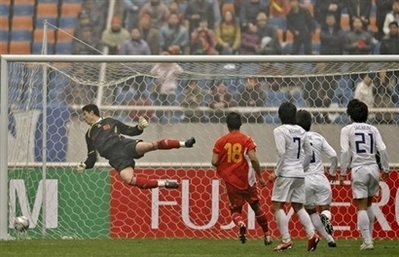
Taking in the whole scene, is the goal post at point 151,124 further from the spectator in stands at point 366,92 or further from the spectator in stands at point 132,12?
the spectator in stands at point 132,12

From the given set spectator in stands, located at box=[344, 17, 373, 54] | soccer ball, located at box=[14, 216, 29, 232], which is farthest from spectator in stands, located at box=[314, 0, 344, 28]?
soccer ball, located at box=[14, 216, 29, 232]

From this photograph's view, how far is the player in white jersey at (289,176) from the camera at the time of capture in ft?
39.6

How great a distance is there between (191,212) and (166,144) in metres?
1.08

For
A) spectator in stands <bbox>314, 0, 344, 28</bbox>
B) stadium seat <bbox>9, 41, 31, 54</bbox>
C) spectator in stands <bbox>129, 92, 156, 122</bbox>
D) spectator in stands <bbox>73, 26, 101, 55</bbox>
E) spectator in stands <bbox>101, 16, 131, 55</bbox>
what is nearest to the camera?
A: spectator in stands <bbox>129, 92, 156, 122</bbox>

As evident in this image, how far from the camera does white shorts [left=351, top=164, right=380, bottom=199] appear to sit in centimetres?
1252

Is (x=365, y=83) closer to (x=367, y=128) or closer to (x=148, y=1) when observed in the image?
(x=367, y=128)

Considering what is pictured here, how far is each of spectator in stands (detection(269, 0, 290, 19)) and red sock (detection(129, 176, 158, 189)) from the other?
278 inches

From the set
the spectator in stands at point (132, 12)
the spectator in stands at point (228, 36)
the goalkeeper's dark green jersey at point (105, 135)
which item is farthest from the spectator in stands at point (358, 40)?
the goalkeeper's dark green jersey at point (105, 135)

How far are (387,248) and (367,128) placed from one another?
1234mm

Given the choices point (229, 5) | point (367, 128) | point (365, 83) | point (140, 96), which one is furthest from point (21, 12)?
point (367, 128)

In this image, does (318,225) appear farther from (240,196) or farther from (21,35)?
(21,35)

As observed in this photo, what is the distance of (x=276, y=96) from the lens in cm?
1533

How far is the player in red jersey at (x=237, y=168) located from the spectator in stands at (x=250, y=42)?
6665 mm

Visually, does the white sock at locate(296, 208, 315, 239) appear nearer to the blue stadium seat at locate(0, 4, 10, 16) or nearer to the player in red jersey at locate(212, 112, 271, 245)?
the player in red jersey at locate(212, 112, 271, 245)
